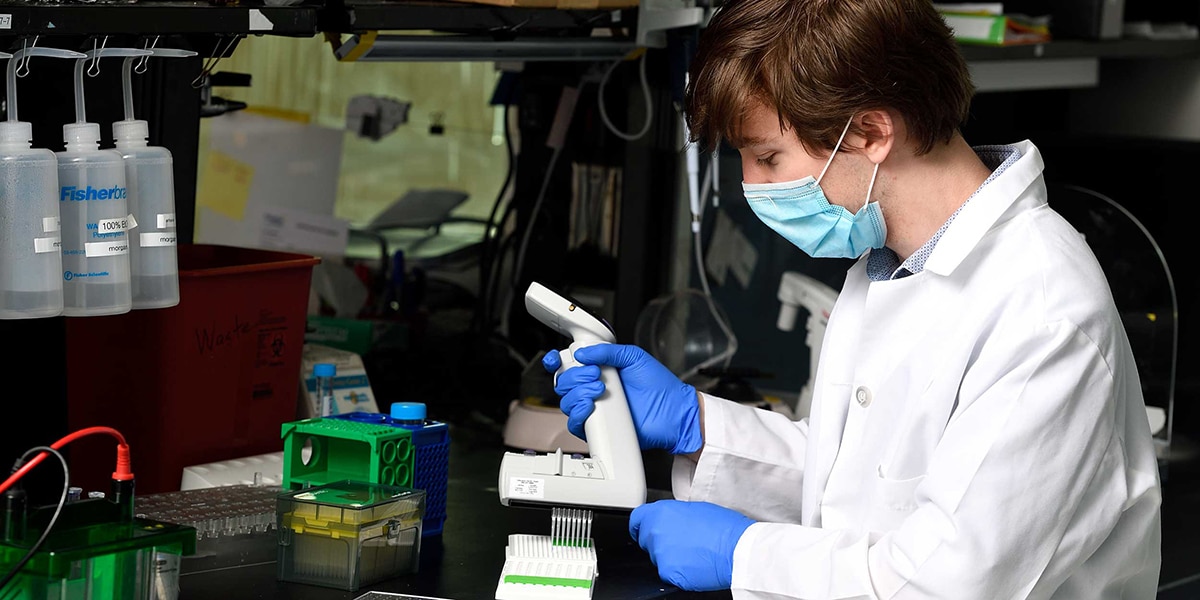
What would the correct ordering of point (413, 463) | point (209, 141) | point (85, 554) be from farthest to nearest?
point (209, 141) → point (413, 463) → point (85, 554)

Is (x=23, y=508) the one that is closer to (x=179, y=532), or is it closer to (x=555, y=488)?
(x=179, y=532)

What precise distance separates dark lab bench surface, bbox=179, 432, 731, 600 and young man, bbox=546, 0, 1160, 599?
Answer: 51 millimetres

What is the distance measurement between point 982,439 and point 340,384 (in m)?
1.02

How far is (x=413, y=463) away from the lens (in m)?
1.50

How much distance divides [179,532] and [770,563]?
1.87ft

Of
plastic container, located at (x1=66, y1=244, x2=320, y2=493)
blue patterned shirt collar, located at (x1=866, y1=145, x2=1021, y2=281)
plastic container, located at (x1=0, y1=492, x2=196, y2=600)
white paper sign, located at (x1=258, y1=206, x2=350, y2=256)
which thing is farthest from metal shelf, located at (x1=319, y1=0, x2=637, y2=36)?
white paper sign, located at (x1=258, y1=206, x2=350, y2=256)

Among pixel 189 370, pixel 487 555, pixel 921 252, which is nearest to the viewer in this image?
pixel 921 252

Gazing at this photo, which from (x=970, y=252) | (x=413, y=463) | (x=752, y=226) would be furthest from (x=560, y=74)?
(x=970, y=252)

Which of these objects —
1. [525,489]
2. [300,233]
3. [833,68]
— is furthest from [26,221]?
[300,233]

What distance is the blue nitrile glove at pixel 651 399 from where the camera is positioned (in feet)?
4.91

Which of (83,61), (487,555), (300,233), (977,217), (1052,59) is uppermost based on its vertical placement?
(1052,59)

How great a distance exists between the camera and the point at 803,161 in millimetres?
1332

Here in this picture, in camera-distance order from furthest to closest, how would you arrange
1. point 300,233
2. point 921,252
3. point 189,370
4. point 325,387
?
point 300,233 < point 325,387 < point 189,370 < point 921,252

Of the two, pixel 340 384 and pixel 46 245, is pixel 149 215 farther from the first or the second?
pixel 340 384
